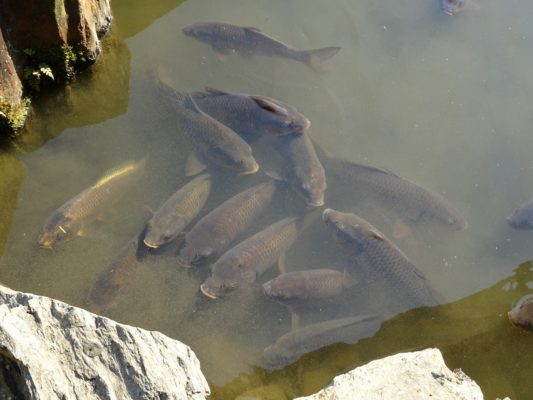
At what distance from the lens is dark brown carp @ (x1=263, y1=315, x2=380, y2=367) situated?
14.7 ft

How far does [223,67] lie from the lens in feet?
20.5

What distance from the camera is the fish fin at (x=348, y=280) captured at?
495cm

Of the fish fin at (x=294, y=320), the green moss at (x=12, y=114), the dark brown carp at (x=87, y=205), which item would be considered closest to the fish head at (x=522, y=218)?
the fish fin at (x=294, y=320)

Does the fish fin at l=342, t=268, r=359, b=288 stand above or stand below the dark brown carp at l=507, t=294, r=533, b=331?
above

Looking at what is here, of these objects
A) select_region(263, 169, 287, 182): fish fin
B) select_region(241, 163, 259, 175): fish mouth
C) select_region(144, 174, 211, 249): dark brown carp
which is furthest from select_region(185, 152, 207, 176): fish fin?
select_region(263, 169, 287, 182): fish fin

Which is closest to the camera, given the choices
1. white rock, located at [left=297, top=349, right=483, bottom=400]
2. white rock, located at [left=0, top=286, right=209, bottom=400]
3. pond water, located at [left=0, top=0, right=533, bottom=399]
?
white rock, located at [left=0, top=286, right=209, bottom=400]

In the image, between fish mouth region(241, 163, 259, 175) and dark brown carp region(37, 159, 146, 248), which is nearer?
dark brown carp region(37, 159, 146, 248)

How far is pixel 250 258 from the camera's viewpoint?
4895 mm

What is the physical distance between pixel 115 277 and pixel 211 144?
160 centimetres

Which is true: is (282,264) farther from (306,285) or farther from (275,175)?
(275,175)

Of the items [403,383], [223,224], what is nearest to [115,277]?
[223,224]

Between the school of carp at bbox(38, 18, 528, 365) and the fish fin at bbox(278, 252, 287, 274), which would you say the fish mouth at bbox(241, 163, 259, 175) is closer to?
the school of carp at bbox(38, 18, 528, 365)

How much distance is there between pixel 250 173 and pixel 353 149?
1.11 m

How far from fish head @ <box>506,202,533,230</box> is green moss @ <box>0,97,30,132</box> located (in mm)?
4668
